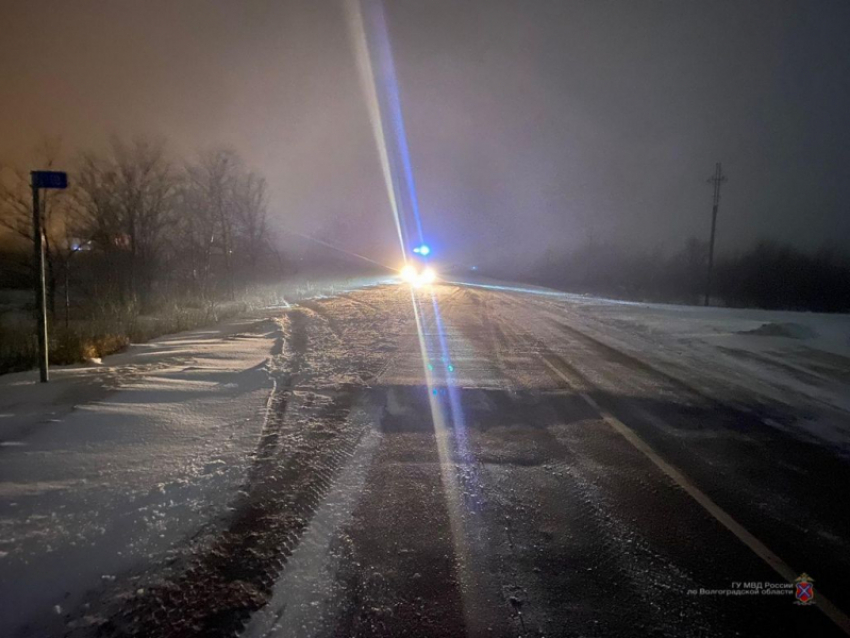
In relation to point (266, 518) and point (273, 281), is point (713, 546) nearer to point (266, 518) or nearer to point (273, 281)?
point (266, 518)

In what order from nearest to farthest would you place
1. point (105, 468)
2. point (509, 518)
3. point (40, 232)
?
point (509, 518) → point (105, 468) → point (40, 232)

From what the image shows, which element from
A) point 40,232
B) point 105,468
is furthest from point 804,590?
point 40,232

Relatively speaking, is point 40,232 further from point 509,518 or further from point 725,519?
point 725,519

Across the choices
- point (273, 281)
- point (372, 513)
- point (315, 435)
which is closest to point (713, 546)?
point (372, 513)

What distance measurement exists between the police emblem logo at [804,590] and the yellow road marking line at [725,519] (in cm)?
3

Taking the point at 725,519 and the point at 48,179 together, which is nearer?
the point at 725,519

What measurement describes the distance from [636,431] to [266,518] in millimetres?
4670

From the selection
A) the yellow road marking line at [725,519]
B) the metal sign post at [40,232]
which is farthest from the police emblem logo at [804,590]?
the metal sign post at [40,232]

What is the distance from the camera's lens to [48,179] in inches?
282

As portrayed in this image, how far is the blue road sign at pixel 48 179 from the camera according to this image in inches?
278

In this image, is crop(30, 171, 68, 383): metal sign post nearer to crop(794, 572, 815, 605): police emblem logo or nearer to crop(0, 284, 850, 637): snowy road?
crop(0, 284, 850, 637): snowy road

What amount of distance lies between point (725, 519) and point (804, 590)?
929 millimetres

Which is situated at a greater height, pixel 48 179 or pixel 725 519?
pixel 48 179

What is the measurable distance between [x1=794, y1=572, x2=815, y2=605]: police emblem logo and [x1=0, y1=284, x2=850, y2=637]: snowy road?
1.9 inches
